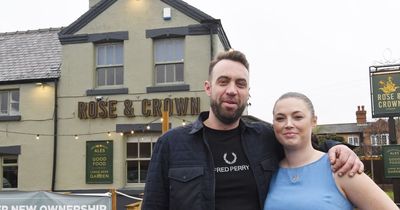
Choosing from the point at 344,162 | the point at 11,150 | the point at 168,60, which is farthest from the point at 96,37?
the point at 344,162

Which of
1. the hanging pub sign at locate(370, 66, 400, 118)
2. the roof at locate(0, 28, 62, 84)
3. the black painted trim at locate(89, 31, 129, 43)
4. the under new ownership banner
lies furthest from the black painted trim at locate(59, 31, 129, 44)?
the hanging pub sign at locate(370, 66, 400, 118)

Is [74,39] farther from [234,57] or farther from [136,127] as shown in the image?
[234,57]

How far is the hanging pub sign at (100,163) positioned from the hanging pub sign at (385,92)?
8295 mm

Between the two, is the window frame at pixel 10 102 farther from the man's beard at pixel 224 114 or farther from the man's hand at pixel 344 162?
the man's hand at pixel 344 162

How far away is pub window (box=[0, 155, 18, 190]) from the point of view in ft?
48.0

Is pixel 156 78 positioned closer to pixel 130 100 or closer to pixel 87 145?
pixel 130 100

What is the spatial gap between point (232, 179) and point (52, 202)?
5.82m

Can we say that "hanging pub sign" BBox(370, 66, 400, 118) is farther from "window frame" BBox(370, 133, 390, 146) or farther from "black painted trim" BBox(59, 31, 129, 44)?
"window frame" BBox(370, 133, 390, 146)

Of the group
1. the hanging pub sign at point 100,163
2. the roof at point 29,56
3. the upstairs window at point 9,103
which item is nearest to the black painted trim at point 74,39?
the roof at point 29,56

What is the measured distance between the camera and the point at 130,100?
13.7m

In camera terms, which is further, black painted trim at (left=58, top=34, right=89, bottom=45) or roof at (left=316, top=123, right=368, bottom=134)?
roof at (left=316, top=123, right=368, bottom=134)

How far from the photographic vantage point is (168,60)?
45.3 feet

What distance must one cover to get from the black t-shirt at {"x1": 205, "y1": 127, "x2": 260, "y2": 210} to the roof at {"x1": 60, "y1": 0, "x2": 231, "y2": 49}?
10827 millimetres

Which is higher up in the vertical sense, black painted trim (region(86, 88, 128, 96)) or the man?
black painted trim (region(86, 88, 128, 96))
